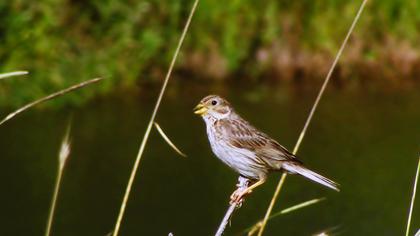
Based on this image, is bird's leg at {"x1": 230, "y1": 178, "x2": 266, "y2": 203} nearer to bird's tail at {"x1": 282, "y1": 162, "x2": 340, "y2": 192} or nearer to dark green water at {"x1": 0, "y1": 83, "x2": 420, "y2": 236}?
Result: bird's tail at {"x1": 282, "y1": 162, "x2": 340, "y2": 192}

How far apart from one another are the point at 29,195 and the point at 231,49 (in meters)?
3.19

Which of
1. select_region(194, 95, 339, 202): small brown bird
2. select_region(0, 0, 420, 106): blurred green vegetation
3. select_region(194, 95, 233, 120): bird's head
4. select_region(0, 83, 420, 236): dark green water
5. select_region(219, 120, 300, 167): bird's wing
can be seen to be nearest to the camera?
select_region(194, 95, 339, 202): small brown bird

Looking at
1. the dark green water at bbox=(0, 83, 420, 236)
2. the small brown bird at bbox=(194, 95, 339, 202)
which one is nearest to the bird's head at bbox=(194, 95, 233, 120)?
the small brown bird at bbox=(194, 95, 339, 202)

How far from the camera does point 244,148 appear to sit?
6285 mm

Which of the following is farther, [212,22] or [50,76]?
[212,22]

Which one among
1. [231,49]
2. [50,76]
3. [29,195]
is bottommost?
[29,195]

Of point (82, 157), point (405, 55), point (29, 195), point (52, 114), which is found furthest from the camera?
point (405, 55)

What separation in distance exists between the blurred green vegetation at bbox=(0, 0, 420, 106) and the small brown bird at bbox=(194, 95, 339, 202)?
7265mm

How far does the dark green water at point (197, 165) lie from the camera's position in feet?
37.4

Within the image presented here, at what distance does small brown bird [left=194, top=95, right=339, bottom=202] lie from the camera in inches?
237

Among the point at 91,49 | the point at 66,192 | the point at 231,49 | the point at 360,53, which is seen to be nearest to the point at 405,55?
the point at 360,53

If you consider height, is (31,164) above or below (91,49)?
below

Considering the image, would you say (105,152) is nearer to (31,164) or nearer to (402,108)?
(31,164)

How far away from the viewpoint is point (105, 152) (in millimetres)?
13133
